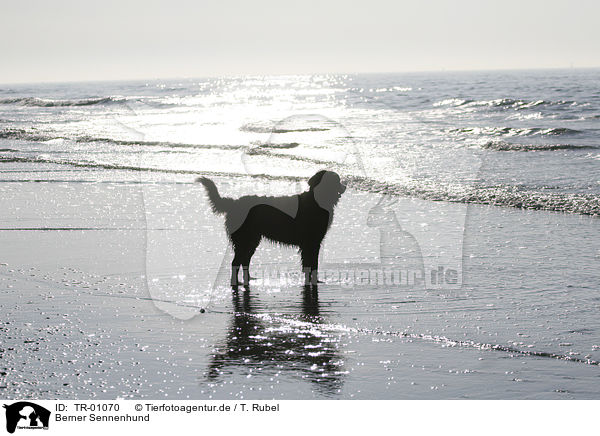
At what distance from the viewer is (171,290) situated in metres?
6.45

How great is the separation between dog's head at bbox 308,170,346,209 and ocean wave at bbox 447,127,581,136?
19081mm

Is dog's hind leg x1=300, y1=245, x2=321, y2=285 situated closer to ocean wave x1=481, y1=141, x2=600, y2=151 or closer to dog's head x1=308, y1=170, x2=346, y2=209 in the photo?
dog's head x1=308, y1=170, x2=346, y2=209

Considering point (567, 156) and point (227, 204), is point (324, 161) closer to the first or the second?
point (567, 156)

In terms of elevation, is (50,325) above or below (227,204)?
below

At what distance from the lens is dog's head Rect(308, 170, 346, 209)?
6.51m

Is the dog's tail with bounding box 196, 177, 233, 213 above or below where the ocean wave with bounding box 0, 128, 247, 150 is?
below

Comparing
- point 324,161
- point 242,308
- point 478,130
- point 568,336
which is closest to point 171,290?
point 242,308

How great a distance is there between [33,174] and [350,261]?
9.43 m

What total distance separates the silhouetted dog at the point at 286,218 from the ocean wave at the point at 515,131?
753 inches
